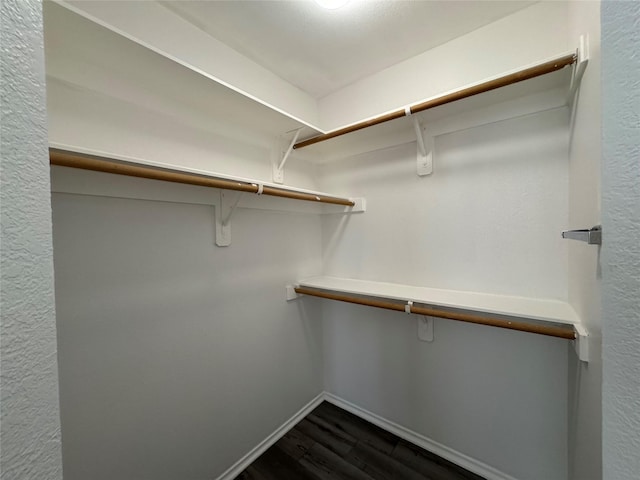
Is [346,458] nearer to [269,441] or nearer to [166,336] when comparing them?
[269,441]

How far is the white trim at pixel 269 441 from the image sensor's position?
133 centimetres

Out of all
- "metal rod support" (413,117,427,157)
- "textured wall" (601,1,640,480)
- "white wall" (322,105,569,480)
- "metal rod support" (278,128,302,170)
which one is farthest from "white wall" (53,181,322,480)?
"textured wall" (601,1,640,480)

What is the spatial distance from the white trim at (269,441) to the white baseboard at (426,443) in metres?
0.16

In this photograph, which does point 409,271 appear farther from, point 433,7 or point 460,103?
point 433,7

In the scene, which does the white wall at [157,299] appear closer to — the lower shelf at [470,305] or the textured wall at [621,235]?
the lower shelf at [470,305]

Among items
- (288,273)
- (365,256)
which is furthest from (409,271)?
(288,273)

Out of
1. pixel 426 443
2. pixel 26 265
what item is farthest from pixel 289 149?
pixel 426 443

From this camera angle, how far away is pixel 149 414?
3.49 ft

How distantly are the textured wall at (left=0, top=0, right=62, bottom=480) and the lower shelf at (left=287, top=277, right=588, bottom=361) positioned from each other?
3.95 feet

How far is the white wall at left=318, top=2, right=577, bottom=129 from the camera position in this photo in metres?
1.06

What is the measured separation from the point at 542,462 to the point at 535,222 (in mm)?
1138

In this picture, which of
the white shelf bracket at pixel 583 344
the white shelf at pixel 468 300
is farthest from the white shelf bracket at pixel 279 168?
the white shelf bracket at pixel 583 344

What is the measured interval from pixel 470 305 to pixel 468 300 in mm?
89

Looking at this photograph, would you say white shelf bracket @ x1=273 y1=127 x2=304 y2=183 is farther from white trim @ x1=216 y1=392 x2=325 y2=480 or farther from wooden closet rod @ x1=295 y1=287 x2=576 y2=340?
white trim @ x1=216 y1=392 x2=325 y2=480
